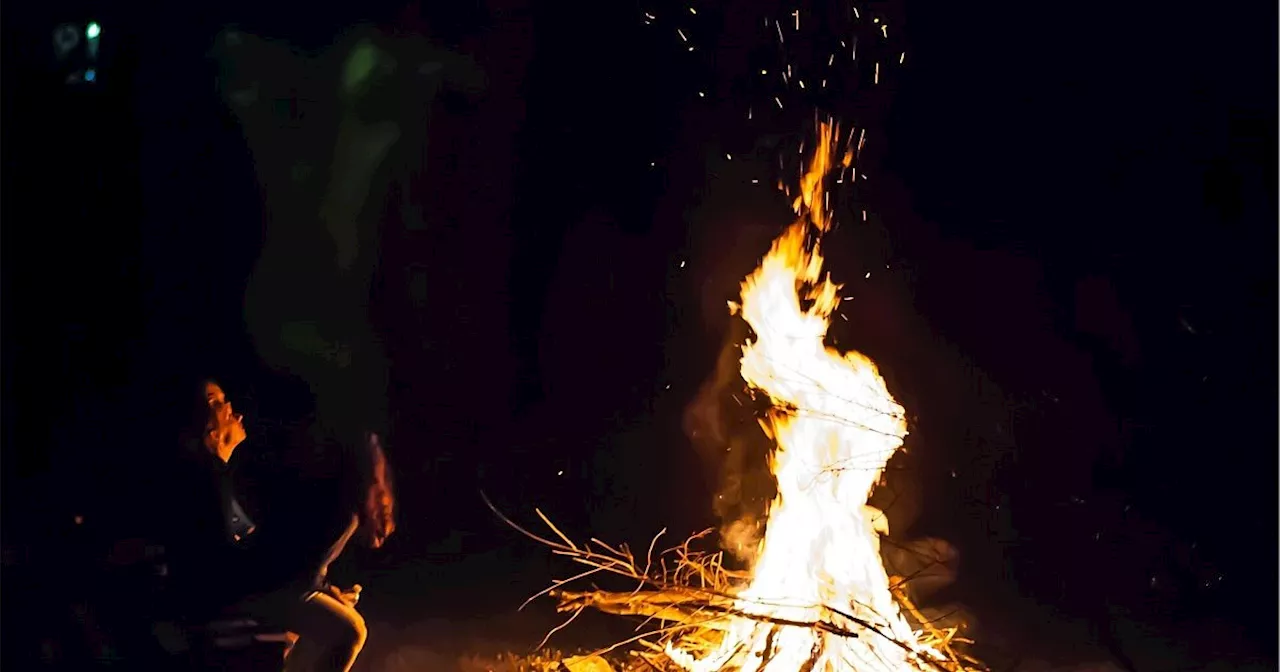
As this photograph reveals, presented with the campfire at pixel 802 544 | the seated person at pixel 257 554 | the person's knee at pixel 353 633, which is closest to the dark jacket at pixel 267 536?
the seated person at pixel 257 554

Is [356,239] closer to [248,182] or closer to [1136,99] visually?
[248,182]

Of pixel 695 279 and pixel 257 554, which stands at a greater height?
pixel 695 279

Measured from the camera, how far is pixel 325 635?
2.84 metres

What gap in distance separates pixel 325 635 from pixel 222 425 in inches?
24.0

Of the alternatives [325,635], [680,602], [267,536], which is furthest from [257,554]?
[680,602]

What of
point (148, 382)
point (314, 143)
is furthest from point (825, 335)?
point (148, 382)

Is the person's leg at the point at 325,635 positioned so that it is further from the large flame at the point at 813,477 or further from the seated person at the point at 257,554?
the large flame at the point at 813,477

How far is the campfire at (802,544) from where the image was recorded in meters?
2.54

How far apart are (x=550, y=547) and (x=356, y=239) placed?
94cm

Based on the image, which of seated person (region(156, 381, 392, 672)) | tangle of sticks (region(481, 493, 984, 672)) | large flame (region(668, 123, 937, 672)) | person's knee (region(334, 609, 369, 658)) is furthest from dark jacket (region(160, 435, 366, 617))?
large flame (region(668, 123, 937, 672))

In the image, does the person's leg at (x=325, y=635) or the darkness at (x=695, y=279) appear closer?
the darkness at (x=695, y=279)

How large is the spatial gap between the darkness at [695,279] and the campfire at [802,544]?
9 centimetres

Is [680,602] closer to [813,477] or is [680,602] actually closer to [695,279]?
[813,477]

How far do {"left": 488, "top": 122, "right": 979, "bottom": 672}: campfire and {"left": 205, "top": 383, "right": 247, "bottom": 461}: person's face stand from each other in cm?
86
